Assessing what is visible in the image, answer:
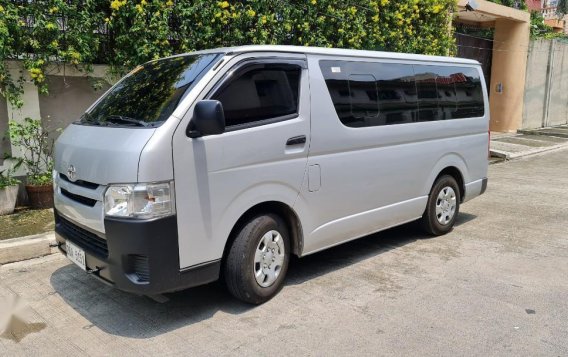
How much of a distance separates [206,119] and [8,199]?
4.14 metres

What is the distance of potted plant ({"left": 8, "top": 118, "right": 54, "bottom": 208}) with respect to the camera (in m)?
6.40

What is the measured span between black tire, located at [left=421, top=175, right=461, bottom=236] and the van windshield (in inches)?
122

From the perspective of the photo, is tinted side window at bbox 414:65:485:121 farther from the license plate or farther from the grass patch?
the grass patch

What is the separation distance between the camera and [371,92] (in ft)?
16.0

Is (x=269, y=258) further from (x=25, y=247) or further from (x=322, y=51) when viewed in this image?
(x=25, y=247)

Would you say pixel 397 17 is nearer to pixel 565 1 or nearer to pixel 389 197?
pixel 389 197

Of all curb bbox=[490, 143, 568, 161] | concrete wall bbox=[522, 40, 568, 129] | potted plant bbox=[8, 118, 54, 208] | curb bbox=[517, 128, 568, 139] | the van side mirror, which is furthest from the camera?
concrete wall bbox=[522, 40, 568, 129]

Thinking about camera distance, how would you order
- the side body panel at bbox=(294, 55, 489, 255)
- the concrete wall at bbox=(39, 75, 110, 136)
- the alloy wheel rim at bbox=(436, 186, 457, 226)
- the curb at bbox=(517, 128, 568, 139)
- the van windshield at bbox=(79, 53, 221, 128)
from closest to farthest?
the van windshield at bbox=(79, 53, 221, 128) → the side body panel at bbox=(294, 55, 489, 255) → the alloy wheel rim at bbox=(436, 186, 457, 226) → the concrete wall at bbox=(39, 75, 110, 136) → the curb at bbox=(517, 128, 568, 139)

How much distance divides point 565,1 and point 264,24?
576 inches

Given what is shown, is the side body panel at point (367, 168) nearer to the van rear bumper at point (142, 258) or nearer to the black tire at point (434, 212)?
the black tire at point (434, 212)

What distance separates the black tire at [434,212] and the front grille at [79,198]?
12.1ft

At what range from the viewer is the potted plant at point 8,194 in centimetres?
627

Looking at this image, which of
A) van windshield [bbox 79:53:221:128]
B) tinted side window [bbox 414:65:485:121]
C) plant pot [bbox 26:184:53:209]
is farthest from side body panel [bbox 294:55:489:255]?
plant pot [bbox 26:184:53:209]

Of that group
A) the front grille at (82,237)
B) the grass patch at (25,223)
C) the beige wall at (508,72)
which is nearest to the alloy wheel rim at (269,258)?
the front grille at (82,237)
